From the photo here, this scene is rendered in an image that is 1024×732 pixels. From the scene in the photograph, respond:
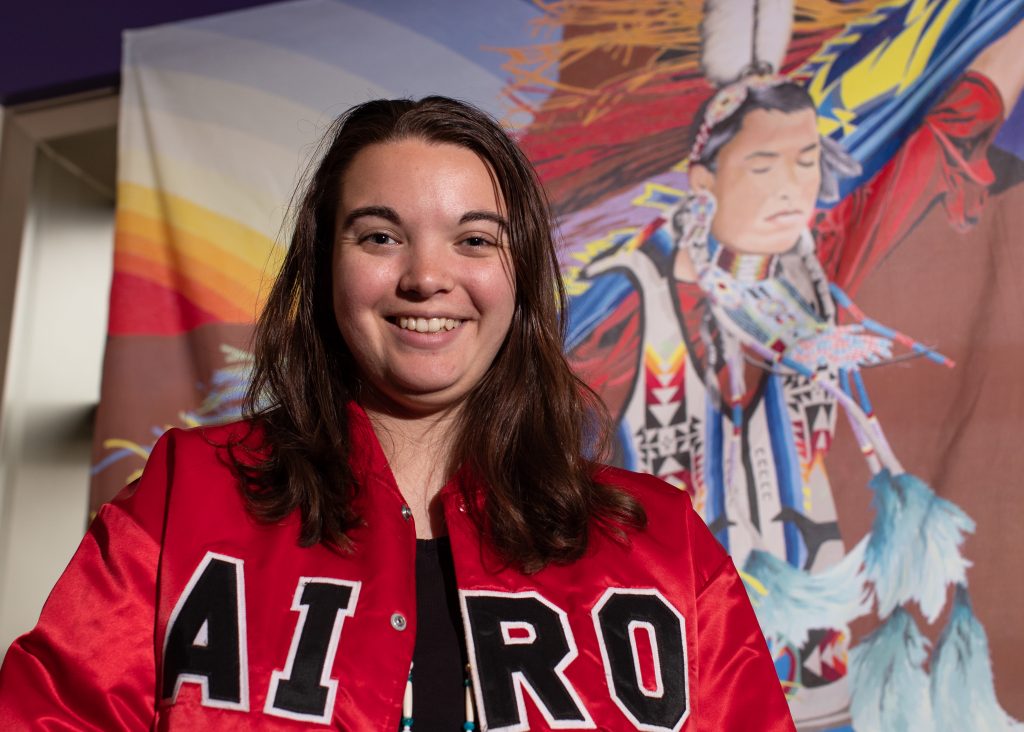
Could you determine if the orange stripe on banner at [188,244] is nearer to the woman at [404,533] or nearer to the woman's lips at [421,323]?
the woman at [404,533]

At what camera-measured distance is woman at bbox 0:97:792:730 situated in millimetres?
1039

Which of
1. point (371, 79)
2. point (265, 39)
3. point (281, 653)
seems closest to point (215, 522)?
point (281, 653)

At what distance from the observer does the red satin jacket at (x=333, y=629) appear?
102 centimetres

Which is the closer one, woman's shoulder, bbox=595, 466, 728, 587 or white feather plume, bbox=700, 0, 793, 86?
woman's shoulder, bbox=595, 466, 728, 587

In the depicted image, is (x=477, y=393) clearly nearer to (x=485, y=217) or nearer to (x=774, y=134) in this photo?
(x=485, y=217)

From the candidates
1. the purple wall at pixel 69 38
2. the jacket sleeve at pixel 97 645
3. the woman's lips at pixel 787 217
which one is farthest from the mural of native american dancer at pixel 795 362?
the purple wall at pixel 69 38

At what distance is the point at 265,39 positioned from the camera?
238 cm

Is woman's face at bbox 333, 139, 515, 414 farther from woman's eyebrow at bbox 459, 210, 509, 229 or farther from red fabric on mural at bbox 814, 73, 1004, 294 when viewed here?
red fabric on mural at bbox 814, 73, 1004, 294

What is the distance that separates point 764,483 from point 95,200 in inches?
69.6

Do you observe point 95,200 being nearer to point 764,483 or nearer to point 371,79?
point 371,79

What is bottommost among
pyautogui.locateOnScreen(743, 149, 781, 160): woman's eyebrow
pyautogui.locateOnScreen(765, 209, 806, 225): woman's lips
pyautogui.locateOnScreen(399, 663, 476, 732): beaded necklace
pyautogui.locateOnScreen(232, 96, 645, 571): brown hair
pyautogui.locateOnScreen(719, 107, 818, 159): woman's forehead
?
pyautogui.locateOnScreen(399, 663, 476, 732): beaded necklace

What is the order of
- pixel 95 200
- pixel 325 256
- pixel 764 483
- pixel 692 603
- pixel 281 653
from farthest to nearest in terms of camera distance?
pixel 95 200 → pixel 764 483 → pixel 325 256 → pixel 692 603 → pixel 281 653

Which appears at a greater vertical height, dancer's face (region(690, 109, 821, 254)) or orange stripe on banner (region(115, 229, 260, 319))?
dancer's face (region(690, 109, 821, 254))

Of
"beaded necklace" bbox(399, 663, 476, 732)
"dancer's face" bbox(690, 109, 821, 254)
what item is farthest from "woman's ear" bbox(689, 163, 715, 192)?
"beaded necklace" bbox(399, 663, 476, 732)
